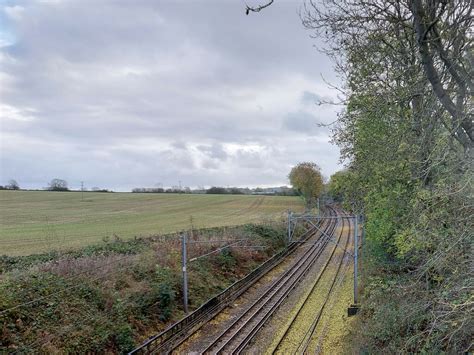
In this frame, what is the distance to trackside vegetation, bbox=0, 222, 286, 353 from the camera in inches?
370

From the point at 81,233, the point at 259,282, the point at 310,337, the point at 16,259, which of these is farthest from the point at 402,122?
the point at 81,233

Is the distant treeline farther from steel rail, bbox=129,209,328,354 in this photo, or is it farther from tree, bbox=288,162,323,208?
steel rail, bbox=129,209,328,354

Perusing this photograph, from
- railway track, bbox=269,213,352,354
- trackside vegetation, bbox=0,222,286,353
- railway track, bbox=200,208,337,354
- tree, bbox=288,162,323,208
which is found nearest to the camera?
trackside vegetation, bbox=0,222,286,353

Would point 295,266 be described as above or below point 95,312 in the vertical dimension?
below

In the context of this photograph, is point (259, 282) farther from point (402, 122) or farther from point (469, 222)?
point (469, 222)

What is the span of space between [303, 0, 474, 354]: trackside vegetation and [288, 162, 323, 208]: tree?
54975mm

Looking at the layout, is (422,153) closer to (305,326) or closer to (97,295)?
(305,326)

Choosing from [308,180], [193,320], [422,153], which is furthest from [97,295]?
[308,180]

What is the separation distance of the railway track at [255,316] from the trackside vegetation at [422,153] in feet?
13.7

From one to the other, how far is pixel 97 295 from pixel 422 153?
11.0 meters

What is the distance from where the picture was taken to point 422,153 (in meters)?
8.33

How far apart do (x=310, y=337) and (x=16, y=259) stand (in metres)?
13.0

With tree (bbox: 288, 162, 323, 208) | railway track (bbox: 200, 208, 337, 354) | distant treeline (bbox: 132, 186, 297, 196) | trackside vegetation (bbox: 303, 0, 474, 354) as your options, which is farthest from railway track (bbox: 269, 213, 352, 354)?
distant treeline (bbox: 132, 186, 297, 196)

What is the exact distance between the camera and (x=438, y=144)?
23.0ft
